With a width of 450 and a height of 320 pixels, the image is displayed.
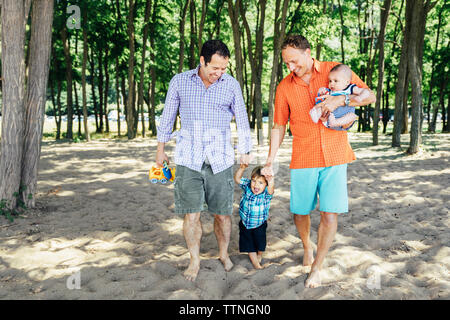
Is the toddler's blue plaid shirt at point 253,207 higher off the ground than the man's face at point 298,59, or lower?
lower

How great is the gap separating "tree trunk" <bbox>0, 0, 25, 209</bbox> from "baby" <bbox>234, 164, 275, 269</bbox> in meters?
3.35

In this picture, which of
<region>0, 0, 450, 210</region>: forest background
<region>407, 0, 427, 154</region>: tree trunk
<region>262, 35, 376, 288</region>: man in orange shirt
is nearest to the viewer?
<region>262, 35, 376, 288</region>: man in orange shirt

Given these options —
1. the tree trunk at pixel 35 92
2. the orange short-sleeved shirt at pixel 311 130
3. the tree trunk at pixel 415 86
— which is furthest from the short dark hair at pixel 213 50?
the tree trunk at pixel 415 86

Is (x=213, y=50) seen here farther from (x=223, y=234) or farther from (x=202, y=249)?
(x=202, y=249)

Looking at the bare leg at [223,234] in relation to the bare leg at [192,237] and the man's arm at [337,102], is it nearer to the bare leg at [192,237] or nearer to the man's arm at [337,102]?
the bare leg at [192,237]

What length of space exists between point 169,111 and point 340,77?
157 centimetres

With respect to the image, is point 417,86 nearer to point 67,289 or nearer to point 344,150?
point 344,150

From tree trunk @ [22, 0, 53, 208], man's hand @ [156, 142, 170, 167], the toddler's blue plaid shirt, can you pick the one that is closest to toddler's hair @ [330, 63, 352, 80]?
the toddler's blue plaid shirt

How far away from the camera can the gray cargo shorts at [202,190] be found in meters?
3.35

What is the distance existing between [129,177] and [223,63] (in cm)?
527

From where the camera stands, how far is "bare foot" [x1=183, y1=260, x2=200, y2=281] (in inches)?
132

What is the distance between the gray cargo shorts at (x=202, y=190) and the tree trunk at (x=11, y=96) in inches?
117

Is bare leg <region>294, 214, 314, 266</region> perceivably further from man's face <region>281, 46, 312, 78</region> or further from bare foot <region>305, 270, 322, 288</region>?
man's face <region>281, 46, 312, 78</region>

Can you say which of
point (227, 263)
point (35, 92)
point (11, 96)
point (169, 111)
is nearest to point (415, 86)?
point (227, 263)
